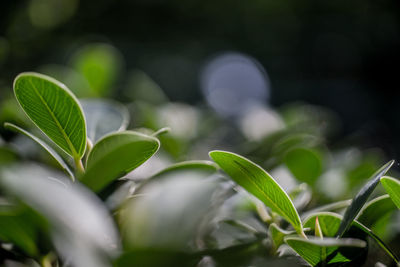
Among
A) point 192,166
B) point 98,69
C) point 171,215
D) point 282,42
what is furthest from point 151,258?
point 282,42

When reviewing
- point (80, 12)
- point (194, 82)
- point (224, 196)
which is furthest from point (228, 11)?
point (224, 196)

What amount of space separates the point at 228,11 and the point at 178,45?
1.93 ft

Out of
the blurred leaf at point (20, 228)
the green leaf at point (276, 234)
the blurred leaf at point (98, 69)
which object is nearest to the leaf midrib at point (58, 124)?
the blurred leaf at point (20, 228)

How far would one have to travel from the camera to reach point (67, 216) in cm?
36

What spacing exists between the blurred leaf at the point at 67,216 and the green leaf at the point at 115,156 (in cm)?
9

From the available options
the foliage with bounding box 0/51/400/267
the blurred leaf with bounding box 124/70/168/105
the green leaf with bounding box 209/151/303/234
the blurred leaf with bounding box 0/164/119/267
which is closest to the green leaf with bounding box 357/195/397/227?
the foliage with bounding box 0/51/400/267

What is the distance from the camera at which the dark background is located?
330 cm

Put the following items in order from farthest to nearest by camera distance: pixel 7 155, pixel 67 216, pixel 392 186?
pixel 7 155 < pixel 392 186 < pixel 67 216

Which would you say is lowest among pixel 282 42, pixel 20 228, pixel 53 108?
pixel 282 42

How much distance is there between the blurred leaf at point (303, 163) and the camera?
0.71m

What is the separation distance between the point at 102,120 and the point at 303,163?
0.38m

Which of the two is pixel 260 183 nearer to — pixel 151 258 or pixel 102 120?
pixel 151 258

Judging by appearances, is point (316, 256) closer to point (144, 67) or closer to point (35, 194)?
point (35, 194)

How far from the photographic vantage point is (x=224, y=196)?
0.57 m
